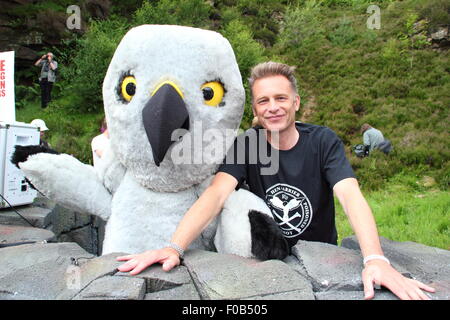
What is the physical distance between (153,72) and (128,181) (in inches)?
22.9

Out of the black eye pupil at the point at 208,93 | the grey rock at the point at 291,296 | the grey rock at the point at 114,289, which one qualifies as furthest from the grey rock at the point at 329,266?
the black eye pupil at the point at 208,93

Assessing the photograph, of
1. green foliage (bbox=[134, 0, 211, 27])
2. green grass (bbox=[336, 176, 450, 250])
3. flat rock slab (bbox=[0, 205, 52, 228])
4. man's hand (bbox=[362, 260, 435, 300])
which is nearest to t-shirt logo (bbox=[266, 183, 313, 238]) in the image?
man's hand (bbox=[362, 260, 435, 300])

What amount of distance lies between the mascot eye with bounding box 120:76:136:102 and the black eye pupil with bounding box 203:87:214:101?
13.9 inches

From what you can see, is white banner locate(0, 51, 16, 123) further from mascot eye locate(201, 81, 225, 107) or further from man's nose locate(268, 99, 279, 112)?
man's nose locate(268, 99, 279, 112)

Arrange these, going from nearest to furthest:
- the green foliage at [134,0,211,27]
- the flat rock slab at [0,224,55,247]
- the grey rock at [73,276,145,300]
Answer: the grey rock at [73,276,145,300]
the flat rock slab at [0,224,55,247]
the green foliage at [134,0,211,27]

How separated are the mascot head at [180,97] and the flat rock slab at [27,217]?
121 cm

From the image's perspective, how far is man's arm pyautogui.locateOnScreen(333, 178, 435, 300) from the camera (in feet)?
3.62

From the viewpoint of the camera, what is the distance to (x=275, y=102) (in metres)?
1.80

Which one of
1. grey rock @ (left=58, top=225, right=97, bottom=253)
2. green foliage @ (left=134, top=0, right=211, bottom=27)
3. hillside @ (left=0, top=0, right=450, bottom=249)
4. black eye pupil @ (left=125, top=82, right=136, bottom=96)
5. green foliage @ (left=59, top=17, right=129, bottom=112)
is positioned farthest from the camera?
green foliage @ (left=134, top=0, right=211, bottom=27)

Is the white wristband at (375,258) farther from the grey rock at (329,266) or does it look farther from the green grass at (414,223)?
the green grass at (414,223)

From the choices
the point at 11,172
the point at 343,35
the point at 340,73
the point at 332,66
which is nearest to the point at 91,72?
the point at 11,172
